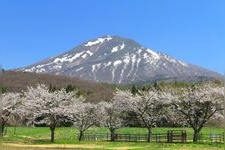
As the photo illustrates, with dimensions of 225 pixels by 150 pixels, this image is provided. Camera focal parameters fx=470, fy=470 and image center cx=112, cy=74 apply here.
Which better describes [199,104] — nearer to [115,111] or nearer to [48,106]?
[115,111]

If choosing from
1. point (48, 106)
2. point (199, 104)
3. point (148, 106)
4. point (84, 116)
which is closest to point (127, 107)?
point (148, 106)

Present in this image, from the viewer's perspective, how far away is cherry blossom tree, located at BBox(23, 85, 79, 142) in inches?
2241

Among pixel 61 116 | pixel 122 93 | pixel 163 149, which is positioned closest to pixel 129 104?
pixel 122 93

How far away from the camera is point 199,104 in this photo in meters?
54.7

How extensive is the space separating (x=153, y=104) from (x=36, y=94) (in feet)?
50.9

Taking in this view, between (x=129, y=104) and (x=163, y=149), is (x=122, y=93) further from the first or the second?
(x=163, y=149)

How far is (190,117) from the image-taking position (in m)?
55.1

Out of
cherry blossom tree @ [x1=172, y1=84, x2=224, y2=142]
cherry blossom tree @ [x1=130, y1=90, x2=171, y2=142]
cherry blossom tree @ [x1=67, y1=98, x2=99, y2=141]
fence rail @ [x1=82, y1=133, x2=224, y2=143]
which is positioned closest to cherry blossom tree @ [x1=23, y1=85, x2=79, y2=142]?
cherry blossom tree @ [x1=67, y1=98, x2=99, y2=141]

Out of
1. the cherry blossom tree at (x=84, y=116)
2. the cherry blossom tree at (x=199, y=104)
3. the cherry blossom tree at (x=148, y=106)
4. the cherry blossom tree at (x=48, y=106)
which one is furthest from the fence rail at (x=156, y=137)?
the cherry blossom tree at (x=48, y=106)

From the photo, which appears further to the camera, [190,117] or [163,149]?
[190,117]

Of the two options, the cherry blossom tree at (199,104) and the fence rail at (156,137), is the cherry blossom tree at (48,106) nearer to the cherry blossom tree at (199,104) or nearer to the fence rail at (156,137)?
the fence rail at (156,137)

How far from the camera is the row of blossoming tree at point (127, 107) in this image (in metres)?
54.3

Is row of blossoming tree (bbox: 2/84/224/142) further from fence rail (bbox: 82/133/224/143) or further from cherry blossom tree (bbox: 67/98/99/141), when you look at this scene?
fence rail (bbox: 82/133/224/143)

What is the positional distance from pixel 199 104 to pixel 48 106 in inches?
737
